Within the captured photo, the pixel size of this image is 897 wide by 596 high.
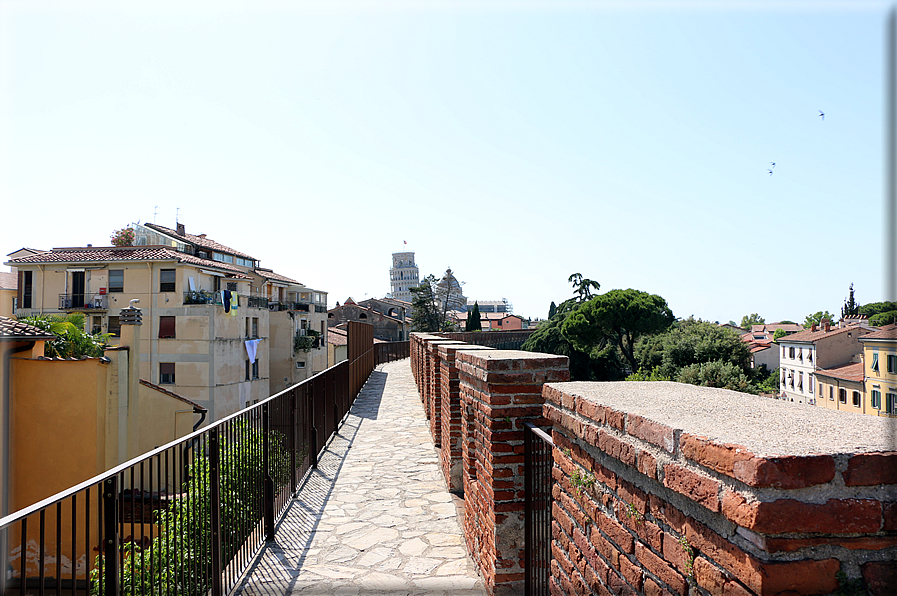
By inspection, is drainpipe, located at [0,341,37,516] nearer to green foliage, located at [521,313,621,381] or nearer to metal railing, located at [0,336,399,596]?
metal railing, located at [0,336,399,596]

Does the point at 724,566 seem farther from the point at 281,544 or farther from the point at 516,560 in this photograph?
the point at 281,544

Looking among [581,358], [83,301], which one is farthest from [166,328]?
[581,358]

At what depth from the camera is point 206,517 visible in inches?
142

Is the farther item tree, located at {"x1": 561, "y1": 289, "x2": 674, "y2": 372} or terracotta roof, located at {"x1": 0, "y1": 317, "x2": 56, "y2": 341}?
tree, located at {"x1": 561, "y1": 289, "x2": 674, "y2": 372}

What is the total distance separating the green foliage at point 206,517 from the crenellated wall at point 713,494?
2340 mm

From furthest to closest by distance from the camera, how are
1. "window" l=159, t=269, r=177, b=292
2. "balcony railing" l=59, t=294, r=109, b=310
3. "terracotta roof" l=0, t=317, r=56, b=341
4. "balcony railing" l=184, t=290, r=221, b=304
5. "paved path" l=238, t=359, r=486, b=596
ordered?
"balcony railing" l=59, t=294, r=109, b=310 → "window" l=159, t=269, r=177, b=292 → "balcony railing" l=184, t=290, r=221, b=304 → "terracotta roof" l=0, t=317, r=56, b=341 → "paved path" l=238, t=359, r=486, b=596

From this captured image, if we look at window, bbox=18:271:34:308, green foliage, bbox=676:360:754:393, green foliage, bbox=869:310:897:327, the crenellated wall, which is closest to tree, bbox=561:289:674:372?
green foliage, bbox=676:360:754:393

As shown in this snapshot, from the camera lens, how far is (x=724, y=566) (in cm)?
122

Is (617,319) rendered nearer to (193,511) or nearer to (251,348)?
(251,348)

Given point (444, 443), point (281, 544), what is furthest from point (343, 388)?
point (281, 544)

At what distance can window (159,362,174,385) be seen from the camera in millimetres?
30234

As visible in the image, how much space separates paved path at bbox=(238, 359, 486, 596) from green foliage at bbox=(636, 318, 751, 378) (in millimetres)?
29141

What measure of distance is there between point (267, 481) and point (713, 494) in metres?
4.28

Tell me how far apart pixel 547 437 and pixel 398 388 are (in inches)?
542
